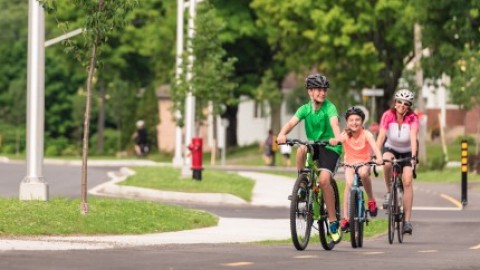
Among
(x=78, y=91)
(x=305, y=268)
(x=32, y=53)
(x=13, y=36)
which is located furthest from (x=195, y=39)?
(x=13, y=36)

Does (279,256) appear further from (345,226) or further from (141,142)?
(141,142)

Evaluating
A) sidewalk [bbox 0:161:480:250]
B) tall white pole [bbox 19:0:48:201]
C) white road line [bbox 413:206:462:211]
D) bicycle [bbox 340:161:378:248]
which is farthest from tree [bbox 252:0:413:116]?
bicycle [bbox 340:161:378:248]

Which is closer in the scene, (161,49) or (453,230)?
(453,230)

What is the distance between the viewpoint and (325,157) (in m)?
17.4

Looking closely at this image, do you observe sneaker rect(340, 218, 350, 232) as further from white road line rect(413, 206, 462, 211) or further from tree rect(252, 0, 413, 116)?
tree rect(252, 0, 413, 116)

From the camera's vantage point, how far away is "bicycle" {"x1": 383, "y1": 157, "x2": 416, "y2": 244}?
63.6ft

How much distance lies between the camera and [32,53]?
2277cm

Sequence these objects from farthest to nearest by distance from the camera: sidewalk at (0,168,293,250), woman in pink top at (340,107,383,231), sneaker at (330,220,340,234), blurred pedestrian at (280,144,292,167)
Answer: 1. blurred pedestrian at (280,144,292,167)
2. woman in pink top at (340,107,383,231)
3. sneaker at (330,220,340,234)
4. sidewalk at (0,168,293,250)

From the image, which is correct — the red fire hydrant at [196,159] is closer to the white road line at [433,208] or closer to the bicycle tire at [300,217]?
the white road line at [433,208]

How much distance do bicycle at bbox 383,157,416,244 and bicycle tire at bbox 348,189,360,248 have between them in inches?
35.9

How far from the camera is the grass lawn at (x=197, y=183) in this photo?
112 feet

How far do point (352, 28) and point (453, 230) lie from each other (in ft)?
134

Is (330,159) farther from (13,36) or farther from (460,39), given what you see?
(13,36)

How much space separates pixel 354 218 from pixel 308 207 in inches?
50.5
